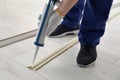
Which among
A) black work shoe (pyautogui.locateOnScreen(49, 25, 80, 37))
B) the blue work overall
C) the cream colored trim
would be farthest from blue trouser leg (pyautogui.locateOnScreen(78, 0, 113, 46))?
black work shoe (pyautogui.locateOnScreen(49, 25, 80, 37))

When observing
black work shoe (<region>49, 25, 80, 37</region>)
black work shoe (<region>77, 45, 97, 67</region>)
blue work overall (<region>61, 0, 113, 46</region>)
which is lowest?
black work shoe (<region>49, 25, 80, 37</region>)

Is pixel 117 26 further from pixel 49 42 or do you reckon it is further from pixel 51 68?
pixel 51 68

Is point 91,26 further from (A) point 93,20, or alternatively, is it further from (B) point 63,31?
(B) point 63,31

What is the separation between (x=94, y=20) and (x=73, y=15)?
346mm

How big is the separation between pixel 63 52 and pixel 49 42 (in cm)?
14

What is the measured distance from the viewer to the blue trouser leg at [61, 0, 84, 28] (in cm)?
144

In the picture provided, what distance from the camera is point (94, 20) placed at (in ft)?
3.70

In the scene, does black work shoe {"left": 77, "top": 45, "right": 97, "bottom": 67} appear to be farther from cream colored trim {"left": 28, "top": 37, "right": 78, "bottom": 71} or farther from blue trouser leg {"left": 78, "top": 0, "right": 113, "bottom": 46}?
cream colored trim {"left": 28, "top": 37, "right": 78, "bottom": 71}

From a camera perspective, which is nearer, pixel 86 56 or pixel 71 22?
pixel 86 56

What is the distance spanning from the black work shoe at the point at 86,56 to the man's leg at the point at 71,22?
1.00 ft

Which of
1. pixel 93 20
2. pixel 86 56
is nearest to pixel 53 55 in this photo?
pixel 86 56

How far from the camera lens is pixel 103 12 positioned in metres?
1.11

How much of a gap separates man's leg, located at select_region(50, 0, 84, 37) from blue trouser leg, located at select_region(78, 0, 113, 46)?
29 cm

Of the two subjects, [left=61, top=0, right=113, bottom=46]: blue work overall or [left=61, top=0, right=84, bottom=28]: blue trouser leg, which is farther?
[left=61, top=0, right=84, bottom=28]: blue trouser leg
